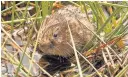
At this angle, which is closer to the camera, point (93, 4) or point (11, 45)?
point (93, 4)

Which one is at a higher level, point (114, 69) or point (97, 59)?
point (97, 59)

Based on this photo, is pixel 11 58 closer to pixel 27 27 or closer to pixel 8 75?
pixel 8 75

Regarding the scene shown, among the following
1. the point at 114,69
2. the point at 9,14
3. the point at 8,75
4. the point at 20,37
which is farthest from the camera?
the point at 9,14

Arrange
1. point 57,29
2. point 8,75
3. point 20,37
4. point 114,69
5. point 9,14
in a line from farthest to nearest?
point 9,14, point 20,37, point 57,29, point 8,75, point 114,69

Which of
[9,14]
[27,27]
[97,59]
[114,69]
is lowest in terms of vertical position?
[114,69]

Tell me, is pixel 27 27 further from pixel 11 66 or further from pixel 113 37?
pixel 113 37

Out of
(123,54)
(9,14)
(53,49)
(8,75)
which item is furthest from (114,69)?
(9,14)
